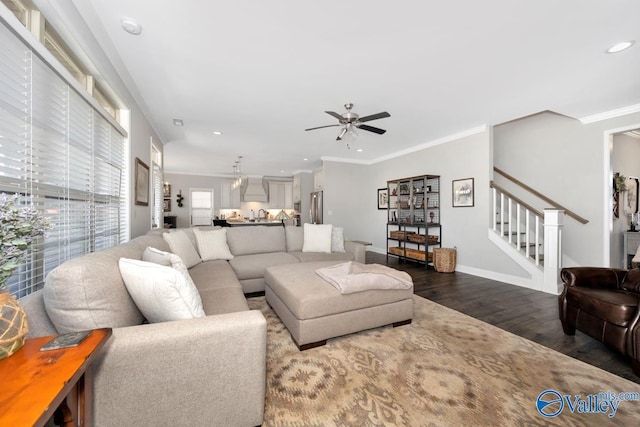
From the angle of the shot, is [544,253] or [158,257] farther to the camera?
[544,253]

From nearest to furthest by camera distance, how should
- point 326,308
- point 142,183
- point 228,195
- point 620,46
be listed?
1. point 326,308
2. point 620,46
3. point 142,183
4. point 228,195

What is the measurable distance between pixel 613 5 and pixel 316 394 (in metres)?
3.33

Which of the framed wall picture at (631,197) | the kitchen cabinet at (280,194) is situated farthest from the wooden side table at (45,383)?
the kitchen cabinet at (280,194)

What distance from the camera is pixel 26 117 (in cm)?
137

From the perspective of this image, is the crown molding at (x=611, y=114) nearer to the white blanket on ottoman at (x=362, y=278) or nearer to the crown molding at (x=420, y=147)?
the crown molding at (x=420, y=147)

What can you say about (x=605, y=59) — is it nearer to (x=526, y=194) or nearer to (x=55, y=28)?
(x=526, y=194)

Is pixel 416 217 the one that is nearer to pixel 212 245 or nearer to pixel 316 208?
pixel 316 208

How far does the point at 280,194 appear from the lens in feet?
33.3

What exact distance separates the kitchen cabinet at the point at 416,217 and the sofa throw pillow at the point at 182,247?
406cm

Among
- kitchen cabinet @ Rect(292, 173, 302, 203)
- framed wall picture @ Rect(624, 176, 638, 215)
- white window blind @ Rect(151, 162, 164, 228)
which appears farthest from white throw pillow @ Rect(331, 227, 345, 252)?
framed wall picture @ Rect(624, 176, 638, 215)

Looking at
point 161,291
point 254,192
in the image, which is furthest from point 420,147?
point 254,192

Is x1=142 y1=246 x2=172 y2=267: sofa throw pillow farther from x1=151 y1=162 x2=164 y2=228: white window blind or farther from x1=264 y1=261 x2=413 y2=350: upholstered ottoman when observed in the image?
x1=151 y1=162 x2=164 y2=228: white window blind

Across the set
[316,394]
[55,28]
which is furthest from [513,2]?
[55,28]

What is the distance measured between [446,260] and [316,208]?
366 cm
